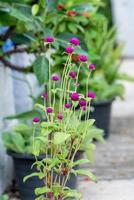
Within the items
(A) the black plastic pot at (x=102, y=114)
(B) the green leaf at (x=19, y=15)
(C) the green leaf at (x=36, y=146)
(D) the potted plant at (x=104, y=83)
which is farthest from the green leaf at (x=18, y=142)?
(A) the black plastic pot at (x=102, y=114)

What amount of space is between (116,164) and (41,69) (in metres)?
1.39

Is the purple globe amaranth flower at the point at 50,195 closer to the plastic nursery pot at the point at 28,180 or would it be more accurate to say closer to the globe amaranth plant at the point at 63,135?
the globe amaranth plant at the point at 63,135

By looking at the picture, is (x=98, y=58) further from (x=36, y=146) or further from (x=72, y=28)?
(x=36, y=146)

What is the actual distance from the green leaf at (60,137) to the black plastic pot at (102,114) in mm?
2544

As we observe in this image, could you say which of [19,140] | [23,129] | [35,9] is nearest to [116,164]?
[23,129]

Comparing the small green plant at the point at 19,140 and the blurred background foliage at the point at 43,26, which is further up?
the blurred background foliage at the point at 43,26

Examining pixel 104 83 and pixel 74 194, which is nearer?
pixel 74 194

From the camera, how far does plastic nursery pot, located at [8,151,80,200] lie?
4.23m

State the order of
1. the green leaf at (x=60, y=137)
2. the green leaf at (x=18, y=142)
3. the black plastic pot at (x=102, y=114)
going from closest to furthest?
the green leaf at (x=60, y=137) < the green leaf at (x=18, y=142) < the black plastic pot at (x=102, y=114)

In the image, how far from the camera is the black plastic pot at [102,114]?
19.6 feet

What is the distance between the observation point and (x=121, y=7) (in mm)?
11320

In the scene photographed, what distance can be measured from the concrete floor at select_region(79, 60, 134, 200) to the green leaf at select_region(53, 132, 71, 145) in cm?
115

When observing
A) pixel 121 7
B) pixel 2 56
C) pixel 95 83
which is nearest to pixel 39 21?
pixel 2 56

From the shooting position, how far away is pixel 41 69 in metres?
4.18
